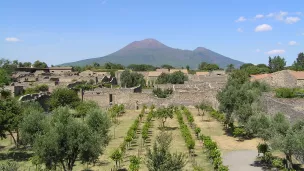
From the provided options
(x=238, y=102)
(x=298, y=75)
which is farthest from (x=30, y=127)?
(x=298, y=75)

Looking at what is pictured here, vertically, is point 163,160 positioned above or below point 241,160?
above

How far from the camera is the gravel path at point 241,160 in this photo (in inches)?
837

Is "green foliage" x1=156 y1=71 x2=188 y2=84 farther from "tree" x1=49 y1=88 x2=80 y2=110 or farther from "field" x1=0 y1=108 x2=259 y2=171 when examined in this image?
"field" x1=0 y1=108 x2=259 y2=171

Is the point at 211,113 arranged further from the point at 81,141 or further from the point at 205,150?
the point at 81,141

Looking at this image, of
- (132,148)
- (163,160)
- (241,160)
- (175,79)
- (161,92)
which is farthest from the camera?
(175,79)

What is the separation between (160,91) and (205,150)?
113ft

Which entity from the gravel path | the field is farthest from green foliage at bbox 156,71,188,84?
the gravel path

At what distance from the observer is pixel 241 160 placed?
23203 millimetres

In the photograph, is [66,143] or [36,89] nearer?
[66,143]

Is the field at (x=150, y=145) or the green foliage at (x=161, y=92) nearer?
the field at (x=150, y=145)

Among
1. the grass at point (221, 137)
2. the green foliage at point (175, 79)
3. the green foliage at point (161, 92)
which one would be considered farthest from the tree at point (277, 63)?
the grass at point (221, 137)

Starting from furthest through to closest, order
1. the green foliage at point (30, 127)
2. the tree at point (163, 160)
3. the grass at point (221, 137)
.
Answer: the grass at point (221, 137) → the green foliage at point (30, 127) → the tree at point (163, 160)

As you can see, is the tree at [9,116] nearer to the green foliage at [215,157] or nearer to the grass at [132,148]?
the grass at [132,148]

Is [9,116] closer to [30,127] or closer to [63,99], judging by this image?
[30,127]
